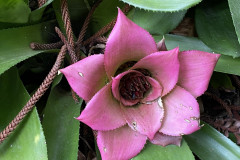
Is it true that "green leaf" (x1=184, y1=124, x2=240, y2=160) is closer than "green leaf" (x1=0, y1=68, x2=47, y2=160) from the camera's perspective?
No

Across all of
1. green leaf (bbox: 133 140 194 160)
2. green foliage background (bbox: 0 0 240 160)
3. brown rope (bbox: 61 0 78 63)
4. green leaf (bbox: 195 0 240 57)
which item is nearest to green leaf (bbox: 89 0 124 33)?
green foliage background (bbox: 0 0 240 160)

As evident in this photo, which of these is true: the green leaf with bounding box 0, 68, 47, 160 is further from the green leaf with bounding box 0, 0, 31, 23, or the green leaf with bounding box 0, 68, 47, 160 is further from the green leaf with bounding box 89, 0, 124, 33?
the green leaf with bounding box 89, 0, 124, 33

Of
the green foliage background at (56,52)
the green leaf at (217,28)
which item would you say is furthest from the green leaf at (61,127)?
the green leaf at (217,28)

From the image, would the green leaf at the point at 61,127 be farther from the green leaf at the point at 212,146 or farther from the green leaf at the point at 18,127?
the green leaf at the point at 212,146

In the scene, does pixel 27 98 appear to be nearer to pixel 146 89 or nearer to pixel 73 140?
pixel 73 140

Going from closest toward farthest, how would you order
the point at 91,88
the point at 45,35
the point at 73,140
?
1. the point at 91,88
2. the point at 73,140
3. the point at 45,35

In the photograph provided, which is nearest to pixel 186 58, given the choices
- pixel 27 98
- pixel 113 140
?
pixel 113 140
